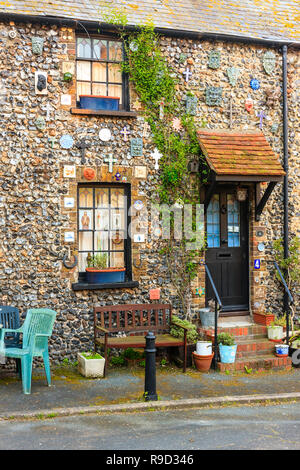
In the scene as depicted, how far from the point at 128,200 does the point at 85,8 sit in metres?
3.44

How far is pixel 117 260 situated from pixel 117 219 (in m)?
0.73

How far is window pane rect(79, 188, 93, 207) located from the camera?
9547mm

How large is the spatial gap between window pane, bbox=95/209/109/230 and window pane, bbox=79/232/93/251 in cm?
20

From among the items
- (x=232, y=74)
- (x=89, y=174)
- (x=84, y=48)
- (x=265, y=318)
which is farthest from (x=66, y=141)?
(x=265, y=318)

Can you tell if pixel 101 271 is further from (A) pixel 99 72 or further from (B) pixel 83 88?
(A) pixel 99 72

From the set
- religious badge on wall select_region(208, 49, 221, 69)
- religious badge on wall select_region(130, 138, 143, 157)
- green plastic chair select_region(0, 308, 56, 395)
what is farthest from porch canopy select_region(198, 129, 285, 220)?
green plastic chair select_region(0, 308, 56, 395)

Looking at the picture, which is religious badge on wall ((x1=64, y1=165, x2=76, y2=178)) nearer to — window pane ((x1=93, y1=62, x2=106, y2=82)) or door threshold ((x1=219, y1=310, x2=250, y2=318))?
window pane ((x1=93, y1=62, x2=106, y2=82))

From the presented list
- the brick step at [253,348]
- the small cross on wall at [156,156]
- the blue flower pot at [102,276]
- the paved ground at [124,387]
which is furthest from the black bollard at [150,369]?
the small cross on wall at [156,156]

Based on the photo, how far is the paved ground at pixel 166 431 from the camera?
564cm

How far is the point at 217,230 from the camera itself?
10.4 meters

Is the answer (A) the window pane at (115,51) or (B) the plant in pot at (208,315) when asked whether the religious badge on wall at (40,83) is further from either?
(B) the plant in pot at (208,315)

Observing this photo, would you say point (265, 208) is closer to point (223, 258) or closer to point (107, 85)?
point (223, 258)

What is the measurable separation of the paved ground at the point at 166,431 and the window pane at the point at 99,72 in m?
5.79

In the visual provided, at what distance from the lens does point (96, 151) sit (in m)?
9.45
